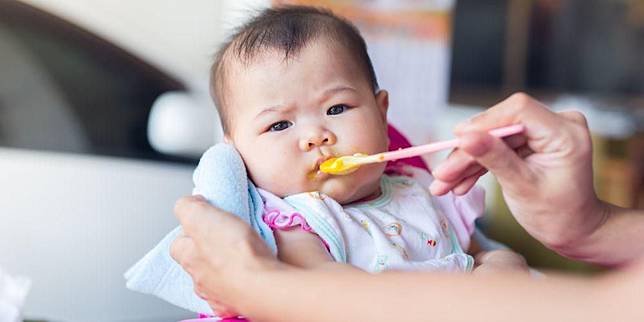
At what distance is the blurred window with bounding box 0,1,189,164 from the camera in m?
1.66

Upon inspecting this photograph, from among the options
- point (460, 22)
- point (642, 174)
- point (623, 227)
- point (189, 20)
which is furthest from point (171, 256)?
point (460, 22)

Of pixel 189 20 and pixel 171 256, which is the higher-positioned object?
pixel 189 20


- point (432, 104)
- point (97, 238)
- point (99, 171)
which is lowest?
point (97, 238)

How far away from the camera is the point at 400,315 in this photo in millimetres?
757

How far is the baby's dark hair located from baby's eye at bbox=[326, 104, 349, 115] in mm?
77

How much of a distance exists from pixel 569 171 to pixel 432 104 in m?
1.30

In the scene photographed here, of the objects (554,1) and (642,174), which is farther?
(554,1)

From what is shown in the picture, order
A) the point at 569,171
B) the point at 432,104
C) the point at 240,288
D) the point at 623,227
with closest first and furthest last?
1. the point at 240,288
2. the point at 569,171
3. the point at 623,227
4. the point at 432,104

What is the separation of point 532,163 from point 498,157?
0.08 m

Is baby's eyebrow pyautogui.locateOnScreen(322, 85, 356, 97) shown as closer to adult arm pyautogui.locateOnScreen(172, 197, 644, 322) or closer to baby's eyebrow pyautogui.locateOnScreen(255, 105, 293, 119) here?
baby's eyebrow pyautogui.locateOnScreen(255, 105, 293, 119)

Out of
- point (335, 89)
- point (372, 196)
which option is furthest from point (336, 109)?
point (372, 196)

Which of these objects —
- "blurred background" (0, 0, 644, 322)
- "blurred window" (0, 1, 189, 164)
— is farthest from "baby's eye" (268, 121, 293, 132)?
"blurred window" (0, 1, 189, 164)

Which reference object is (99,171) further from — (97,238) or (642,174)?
(642,174)

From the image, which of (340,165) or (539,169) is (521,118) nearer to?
(539,169)
